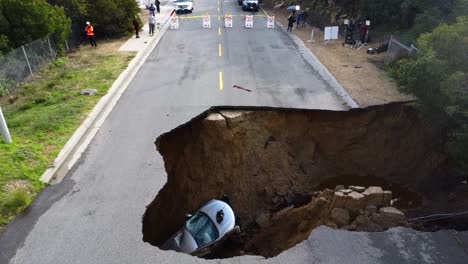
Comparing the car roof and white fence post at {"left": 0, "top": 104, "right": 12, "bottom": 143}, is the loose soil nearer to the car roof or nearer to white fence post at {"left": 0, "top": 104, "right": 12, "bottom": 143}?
the car roof

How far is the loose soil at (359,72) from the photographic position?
13.3 m

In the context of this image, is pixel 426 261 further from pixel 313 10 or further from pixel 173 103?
pixel 313 10

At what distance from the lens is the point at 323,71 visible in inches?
663

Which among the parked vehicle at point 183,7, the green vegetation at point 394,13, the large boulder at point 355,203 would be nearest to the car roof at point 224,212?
the large boulder at point 355,203

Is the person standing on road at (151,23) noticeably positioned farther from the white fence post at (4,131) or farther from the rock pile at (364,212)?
the rock pile at (364,212)

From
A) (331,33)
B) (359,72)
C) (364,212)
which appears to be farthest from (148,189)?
(331,33)

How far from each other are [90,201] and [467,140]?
367 inches

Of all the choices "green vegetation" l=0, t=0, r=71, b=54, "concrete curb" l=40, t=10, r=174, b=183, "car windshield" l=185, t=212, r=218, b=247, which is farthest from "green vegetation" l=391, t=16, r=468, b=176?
"green vegetation" l=0, t=0, r=71, b=54

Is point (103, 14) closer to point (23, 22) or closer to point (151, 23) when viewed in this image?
point (151, 23)

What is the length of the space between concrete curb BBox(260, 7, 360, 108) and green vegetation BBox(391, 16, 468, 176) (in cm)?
256

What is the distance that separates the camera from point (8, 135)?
1008 cm

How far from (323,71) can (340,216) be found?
9659 mm

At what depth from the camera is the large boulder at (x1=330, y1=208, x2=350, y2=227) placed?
8.57 meters

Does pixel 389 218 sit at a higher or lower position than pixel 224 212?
higher
